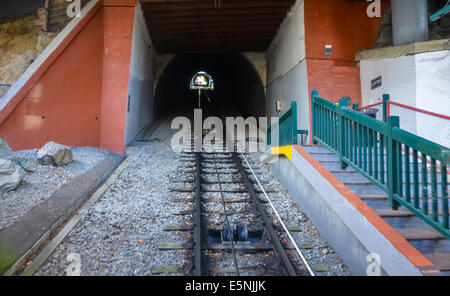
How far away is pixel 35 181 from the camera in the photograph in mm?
5090

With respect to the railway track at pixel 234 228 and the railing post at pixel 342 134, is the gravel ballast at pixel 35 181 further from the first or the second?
the railing post at pixel 342 134

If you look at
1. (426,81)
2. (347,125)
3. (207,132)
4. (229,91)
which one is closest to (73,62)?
(207,132)

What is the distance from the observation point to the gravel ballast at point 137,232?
3164 millimetres

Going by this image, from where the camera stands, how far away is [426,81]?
22.9 feet

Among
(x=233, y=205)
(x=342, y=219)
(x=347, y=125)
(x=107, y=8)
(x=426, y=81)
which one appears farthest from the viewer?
(x=107, y=8)

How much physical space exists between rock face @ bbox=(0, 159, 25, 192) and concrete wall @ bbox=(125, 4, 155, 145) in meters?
3.98

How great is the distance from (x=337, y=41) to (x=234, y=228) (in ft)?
23.9

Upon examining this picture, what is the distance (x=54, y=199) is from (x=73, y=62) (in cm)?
498

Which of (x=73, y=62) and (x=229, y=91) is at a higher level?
(x=229, y=91)

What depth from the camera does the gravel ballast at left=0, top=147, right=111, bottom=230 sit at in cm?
405

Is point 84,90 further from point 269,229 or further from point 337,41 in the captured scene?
point 337,41

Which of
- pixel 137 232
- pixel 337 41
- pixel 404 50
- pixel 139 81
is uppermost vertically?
pixel 337 41

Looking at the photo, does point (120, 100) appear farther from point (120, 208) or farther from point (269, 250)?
point (269, 250)

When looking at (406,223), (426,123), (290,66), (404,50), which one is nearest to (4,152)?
(406,223)
